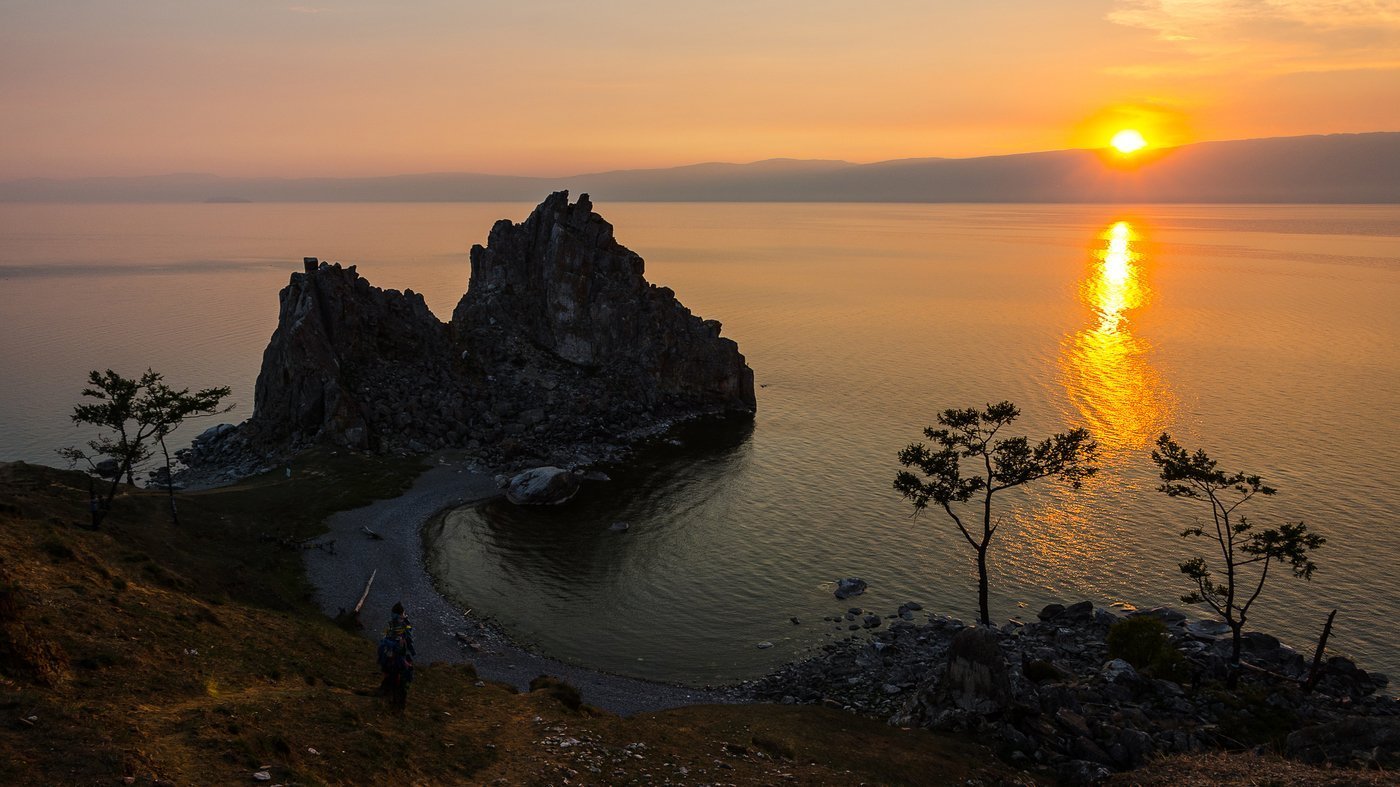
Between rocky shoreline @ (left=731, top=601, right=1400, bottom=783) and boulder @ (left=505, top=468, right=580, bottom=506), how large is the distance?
36.4 meters

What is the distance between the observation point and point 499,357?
111 metres

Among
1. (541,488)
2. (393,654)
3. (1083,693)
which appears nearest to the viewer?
(393,654)

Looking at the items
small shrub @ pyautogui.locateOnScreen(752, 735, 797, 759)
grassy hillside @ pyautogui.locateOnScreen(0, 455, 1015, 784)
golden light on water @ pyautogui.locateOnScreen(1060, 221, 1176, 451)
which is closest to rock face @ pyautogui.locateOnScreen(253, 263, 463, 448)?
grassy hillside @ pyautogui.locateOnScreen(0, 455, 1015, 784)

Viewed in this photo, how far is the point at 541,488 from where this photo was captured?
80.1 meters

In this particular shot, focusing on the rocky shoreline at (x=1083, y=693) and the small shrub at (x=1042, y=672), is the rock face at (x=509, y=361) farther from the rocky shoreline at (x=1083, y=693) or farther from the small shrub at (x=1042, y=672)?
the small shrub at (x=1042, y=672)

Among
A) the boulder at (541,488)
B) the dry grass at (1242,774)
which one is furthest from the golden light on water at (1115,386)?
the dry grass at (1242,774)

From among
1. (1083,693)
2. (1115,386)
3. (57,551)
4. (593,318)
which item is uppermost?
(593,318)

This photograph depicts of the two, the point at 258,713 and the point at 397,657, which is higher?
the point at 258,713

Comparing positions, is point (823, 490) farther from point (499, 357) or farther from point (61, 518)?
point (61, 518)

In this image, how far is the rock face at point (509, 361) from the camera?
296 ft

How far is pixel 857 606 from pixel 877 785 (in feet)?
89.5

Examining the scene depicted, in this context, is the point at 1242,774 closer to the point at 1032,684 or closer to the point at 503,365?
the point at 1032,684

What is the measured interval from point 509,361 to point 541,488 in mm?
35173

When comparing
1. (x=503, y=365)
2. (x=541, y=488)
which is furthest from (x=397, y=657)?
(x=503, y=365)
